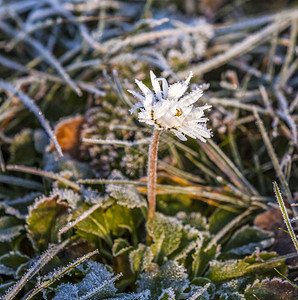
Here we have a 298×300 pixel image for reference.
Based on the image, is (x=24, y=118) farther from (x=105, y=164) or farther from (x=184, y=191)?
(x=184, y=191)

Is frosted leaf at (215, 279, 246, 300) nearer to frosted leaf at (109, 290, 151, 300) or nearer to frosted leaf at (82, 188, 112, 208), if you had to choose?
frosted leaf at (109, 290, 151, 300)

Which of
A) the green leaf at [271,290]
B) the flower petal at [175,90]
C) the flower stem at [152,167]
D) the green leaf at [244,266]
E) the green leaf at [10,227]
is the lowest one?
the green leaf at [271,290]

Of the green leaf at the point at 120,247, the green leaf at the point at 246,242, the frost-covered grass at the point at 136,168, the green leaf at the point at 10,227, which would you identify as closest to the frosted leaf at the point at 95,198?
the frost-covered grass at the point at 136,168

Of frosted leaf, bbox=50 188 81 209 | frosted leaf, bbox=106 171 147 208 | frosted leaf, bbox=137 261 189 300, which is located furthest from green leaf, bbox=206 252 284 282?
Answer: frosted leaf, bbox=50 188 81 209

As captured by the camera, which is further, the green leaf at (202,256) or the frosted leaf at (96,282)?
the green leaf at (202,256)

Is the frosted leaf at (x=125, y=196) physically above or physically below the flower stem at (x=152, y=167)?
below

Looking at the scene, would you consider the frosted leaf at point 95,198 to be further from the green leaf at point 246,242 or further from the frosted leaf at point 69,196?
the green leaf at point 246,242

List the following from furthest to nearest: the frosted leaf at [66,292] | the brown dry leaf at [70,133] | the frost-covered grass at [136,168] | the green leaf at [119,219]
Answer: the brown dry leaf at [70,133] < the green leaf at [119,219] < the frost-covered grass at [136,168] < the frosted leaf at [66,292]

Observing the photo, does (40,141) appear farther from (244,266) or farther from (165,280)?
(244,266)
